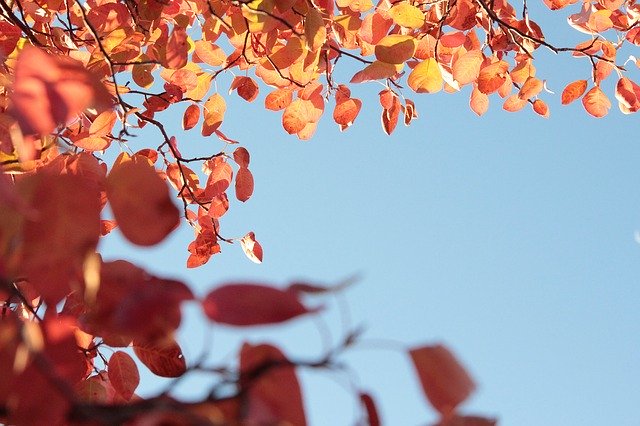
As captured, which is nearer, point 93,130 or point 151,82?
point 93,130

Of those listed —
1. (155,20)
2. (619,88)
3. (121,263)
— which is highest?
(619,88)

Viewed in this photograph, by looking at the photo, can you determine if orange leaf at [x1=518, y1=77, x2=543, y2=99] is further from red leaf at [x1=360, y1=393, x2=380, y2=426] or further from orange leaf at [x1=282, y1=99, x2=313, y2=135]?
red leaf at [x1=360, y1=393, x2=380, y2=426]

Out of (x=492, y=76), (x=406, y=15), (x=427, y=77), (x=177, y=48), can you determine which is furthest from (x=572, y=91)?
(x=177, y=48)

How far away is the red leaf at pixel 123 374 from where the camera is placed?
143cm

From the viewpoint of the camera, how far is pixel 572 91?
2471 mm

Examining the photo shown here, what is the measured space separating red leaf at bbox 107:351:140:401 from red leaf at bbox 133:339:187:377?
0.43 m

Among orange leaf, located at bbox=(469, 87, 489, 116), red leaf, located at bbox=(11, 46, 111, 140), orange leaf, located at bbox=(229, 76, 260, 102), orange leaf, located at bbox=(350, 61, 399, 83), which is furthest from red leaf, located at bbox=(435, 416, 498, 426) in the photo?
orange leaf, located at bbox=(469, 87, 489, 116)

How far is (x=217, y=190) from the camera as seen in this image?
2281mm

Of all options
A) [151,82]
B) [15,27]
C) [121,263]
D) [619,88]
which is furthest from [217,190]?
[121,263]

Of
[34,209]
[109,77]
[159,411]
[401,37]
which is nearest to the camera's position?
[159,411]

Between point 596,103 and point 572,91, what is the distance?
0.10m

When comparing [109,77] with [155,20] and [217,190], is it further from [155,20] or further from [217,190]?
[217,190]

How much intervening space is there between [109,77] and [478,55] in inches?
38.1

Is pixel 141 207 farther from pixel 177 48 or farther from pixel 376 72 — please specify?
pixel 376 72
